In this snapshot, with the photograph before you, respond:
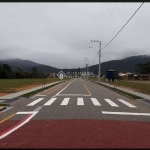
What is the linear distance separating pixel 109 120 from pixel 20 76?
124 meters

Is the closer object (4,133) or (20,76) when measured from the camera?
(4,133)

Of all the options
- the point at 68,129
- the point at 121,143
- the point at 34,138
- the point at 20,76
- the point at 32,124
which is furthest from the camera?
the point at 20,76

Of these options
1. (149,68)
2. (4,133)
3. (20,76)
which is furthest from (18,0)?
(149,68)

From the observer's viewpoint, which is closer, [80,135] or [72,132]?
[80,135]

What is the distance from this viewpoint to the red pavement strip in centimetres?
656

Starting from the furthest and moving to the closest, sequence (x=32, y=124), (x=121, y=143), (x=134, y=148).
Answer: (x=32, y=124) → (x=121, y=143) → (x=134, y=148)

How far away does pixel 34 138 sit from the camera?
7203 mm

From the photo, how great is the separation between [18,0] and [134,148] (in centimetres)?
478

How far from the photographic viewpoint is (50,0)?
3.21m

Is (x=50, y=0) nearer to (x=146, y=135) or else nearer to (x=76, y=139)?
(x=76, y=139)

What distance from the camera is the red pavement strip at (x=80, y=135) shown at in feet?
21.5

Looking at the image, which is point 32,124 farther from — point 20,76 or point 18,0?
point 20,76

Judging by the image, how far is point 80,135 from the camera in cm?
761

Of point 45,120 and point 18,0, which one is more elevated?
point 18,0
